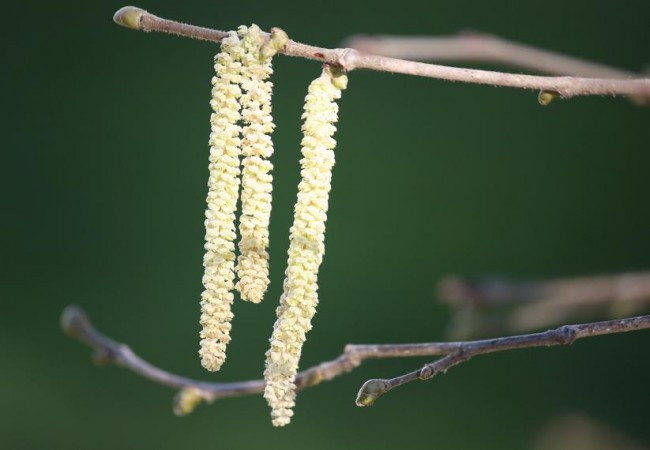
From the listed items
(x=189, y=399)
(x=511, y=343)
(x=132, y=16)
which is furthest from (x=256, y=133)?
(x=189, y=399)

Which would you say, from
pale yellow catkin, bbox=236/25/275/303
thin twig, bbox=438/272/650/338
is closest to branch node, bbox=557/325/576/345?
pale yellow catkin, bbox=236/25/275/303

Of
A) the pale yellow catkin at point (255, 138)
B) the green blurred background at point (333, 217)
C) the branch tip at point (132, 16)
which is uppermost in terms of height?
the branch tip at point (132, 16)

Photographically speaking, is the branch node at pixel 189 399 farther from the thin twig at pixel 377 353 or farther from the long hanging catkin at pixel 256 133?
the long hanging catkin at pixel 256 133

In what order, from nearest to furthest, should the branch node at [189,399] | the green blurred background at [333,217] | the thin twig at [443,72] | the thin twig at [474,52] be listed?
the thin twig at [443,72], the branch node at [189,399], the thin twig at [474,52], the green blurred background at [333,217]

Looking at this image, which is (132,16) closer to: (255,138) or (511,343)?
(255,138)

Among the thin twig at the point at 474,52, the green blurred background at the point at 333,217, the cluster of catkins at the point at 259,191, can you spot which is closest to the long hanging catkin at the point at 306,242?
the cluster of catkins at the point at 259,191
